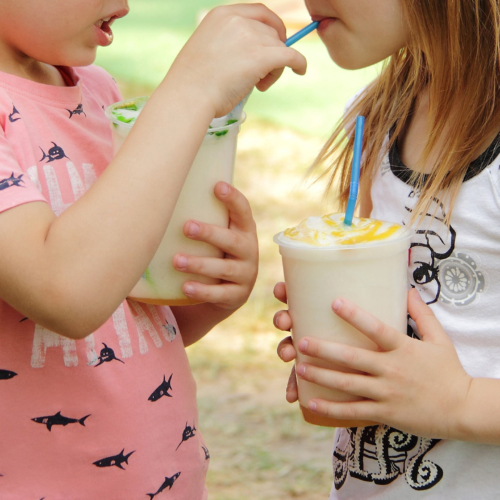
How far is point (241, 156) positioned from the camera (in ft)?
14.6

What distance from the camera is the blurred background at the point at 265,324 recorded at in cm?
216

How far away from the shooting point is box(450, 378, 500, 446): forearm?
916mm

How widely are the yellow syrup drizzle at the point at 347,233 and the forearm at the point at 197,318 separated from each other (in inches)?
11.4

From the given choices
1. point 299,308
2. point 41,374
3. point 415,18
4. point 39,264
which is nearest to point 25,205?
point 39,264

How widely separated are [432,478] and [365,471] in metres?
0.11

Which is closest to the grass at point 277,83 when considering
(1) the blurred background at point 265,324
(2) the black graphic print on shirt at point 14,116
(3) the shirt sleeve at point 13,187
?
(1) the blurred background at point 265,324

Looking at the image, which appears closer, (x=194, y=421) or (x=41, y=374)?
(x=41, y=374)

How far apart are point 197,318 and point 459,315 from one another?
1.42ft

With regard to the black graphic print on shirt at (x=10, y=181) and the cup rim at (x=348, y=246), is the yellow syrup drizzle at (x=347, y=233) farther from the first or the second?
the black graphic print on shirt at (x=10, y=181)

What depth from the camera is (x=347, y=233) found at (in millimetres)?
905

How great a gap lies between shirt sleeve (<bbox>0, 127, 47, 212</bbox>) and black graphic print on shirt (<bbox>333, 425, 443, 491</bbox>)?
588mm

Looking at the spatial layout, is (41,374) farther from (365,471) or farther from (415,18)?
(415,18)

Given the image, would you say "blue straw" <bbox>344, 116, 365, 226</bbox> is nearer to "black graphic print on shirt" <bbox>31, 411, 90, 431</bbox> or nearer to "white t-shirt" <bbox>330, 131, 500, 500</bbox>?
"white t-shirt" <bbox>330, 131, 500, 500</bbox>

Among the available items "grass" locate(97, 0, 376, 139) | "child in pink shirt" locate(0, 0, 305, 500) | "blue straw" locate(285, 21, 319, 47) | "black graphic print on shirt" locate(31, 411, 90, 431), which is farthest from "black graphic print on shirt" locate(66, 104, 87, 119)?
"grass" locate(97, 0, 376, 139)
